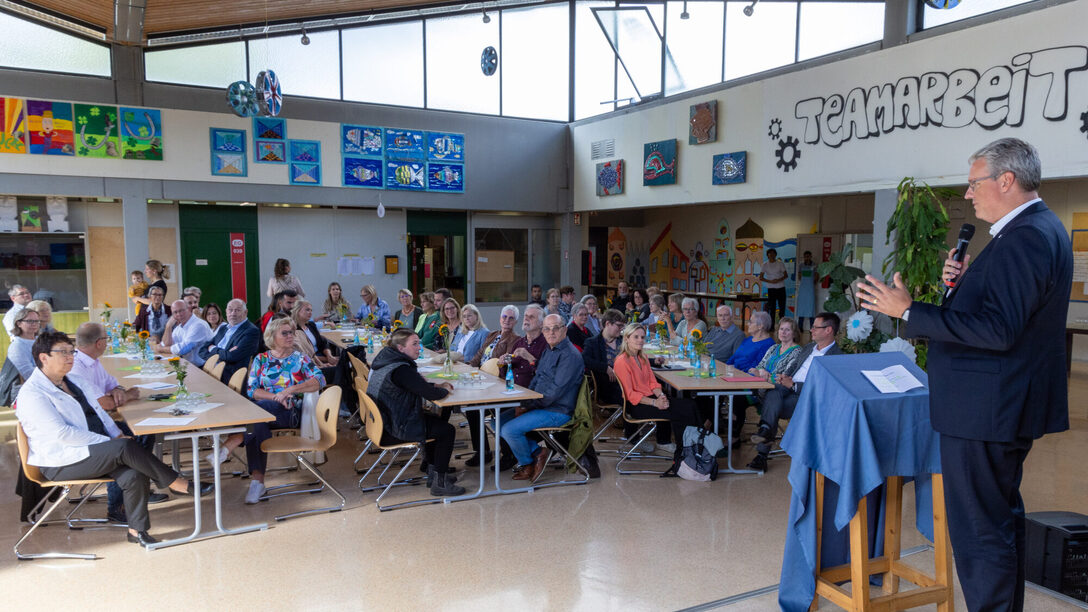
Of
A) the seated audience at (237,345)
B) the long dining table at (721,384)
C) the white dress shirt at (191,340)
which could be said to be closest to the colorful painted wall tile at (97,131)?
the white dress shirt at (191,340)

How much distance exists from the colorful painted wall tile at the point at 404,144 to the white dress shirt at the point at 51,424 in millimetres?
8696

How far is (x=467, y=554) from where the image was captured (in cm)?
425

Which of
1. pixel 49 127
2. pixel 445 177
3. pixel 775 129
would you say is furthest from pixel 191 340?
pixel 775 129

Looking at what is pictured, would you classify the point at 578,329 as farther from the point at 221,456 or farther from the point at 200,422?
the point at 200,422

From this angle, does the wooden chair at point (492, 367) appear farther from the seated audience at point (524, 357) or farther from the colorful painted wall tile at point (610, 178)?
the colorful painted wall tile at point (610, 178)

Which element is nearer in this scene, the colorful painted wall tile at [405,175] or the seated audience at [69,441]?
the seated audience at [69,441]

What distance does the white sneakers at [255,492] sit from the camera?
5105 mm

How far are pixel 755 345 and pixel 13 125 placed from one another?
1040cm

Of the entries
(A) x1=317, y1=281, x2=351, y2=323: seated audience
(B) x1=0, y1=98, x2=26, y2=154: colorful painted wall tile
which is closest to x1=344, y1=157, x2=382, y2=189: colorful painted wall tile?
(A) x1=317, y1=281, x2=351, y2=323: seated audience

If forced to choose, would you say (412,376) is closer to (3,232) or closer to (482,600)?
(482,600)

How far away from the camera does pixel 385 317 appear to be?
9.74 m

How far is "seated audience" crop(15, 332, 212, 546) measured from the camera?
4023 mm

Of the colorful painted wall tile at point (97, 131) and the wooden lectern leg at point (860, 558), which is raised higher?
the colorful painted wall tile at point (97, 131)

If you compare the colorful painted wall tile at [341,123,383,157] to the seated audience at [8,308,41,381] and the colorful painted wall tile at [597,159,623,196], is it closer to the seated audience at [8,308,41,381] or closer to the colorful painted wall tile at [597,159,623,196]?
the colorful painted wall tile at [597,159,623,196]
